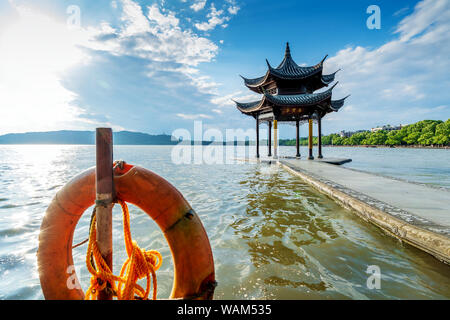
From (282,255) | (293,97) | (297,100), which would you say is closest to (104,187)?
(282,255)

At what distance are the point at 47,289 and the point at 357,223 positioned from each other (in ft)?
15.0

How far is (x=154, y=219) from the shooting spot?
1.54 m

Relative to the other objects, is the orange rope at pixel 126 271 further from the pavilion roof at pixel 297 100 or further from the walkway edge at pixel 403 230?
the pavilion roof at pixel 297 100

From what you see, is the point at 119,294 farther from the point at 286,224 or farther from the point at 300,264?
the point at 286,224

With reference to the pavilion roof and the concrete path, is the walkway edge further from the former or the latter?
the pavilion roof

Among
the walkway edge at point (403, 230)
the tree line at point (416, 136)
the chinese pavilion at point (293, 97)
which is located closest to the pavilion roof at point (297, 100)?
the chinese pavilion at point (293, 97)

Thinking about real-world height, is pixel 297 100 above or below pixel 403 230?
above

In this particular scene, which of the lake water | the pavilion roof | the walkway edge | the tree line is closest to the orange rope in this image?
the lake water

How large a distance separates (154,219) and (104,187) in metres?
0.45

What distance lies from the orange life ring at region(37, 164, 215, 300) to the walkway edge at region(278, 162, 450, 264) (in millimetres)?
2817

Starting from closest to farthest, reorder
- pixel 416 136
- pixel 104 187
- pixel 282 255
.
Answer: pixel 104 187
pixel 282 255
pixel 416 136

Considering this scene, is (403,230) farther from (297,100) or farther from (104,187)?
(297,100)

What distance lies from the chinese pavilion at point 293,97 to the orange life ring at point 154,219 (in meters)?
13.0

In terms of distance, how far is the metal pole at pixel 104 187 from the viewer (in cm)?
151
